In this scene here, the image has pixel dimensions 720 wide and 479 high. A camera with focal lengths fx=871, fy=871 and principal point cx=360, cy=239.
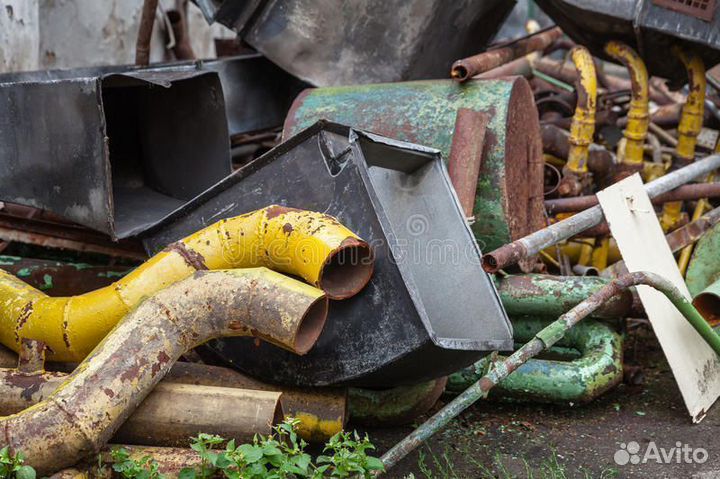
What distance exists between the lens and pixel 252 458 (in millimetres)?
2285

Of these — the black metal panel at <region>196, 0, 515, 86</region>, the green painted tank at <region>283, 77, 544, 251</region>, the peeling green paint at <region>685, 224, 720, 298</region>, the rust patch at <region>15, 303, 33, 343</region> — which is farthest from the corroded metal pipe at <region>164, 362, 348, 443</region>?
the black metal panel at <region>196, 0, 515, 86</region>

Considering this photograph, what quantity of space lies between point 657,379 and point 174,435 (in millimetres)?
2128

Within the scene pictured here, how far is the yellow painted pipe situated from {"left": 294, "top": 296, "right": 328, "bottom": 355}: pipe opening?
2479 mm

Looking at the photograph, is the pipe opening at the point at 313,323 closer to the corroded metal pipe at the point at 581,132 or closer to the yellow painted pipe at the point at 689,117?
the corroded metal pipe at the point at 581,132

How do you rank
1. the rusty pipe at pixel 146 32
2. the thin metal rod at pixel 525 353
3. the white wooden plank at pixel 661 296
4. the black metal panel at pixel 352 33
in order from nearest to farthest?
1. the thin metal rod at pixel 525 353
2. the white wooden plank at pixel 661 296
3. the black metal panel at pixel 352 33
4. the rusty pipe at pixel 146 32

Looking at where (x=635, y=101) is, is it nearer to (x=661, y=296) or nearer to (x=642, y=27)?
(x=642, y=27)

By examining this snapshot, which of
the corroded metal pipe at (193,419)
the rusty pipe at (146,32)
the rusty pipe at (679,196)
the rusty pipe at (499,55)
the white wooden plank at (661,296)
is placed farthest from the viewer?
the rusty pipe at (146,32)

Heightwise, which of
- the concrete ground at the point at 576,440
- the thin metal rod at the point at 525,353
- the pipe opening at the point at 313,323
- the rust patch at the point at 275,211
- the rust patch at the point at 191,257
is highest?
the rust patch at the point at 275,211

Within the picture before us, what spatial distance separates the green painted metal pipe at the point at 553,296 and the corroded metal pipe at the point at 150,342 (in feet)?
3.85

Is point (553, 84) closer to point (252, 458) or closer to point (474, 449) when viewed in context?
point (474, 449)

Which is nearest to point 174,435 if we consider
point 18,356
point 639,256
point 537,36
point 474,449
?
point 18,356

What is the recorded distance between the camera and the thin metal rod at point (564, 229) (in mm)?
2703

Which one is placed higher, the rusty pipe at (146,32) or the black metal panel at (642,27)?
the rusty pipe at (146,32)

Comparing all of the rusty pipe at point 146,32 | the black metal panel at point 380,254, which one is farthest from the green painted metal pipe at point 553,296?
the rusty pipe at point 146,32
